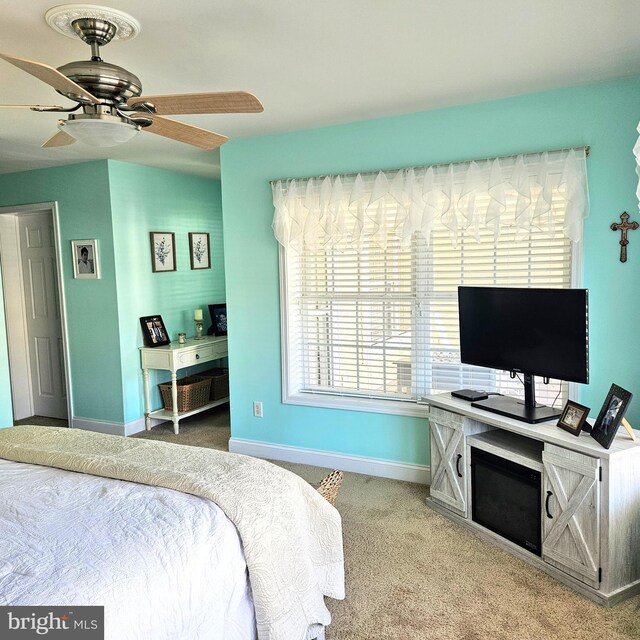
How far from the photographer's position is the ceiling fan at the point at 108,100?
6.03 feet

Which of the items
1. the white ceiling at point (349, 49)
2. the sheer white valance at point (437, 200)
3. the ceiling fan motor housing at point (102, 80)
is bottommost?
the sheer white valance at point (437, 200)

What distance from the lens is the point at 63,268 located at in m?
5.05

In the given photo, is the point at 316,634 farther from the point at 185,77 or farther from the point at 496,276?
the point at 185,77

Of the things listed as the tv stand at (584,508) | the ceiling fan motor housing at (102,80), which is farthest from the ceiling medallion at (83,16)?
the tv stand at (584,508)

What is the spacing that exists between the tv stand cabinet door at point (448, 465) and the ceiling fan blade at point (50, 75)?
241cm

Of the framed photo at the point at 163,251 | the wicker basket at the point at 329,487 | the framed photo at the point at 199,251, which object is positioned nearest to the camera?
the wicker basket at the point at 329,487

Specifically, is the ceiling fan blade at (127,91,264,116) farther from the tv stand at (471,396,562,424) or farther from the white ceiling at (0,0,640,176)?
the tv stand at (471,396,562,424)

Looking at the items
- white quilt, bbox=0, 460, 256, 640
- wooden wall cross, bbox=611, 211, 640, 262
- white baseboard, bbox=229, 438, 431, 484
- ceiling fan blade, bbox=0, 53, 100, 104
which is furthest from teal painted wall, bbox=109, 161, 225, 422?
wooden wall cross, bbox=611, 211, 640, 262

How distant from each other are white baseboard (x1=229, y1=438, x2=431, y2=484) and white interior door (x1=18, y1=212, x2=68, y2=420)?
87.9 inches

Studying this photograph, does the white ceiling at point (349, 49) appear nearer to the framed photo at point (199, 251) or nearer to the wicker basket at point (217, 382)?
the framed photo at point (199, 251)

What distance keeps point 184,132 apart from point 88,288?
10.0 feet

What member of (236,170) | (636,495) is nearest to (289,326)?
(236,170)

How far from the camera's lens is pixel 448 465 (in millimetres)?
3166

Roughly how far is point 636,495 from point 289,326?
2433 millimetres
